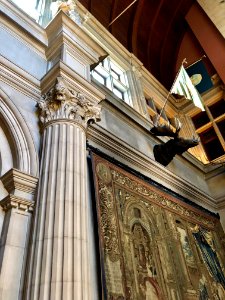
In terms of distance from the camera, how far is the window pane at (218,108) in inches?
488

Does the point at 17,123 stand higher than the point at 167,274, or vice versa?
the point at 17,123

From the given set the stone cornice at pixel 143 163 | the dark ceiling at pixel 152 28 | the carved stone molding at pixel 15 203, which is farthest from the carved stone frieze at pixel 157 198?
the dark ceiling at pixel 152 28

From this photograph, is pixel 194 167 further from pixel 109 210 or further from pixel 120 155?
pixel 109 210

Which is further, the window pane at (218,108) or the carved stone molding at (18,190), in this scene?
the window pane at (218,108)

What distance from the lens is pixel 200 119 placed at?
1248cm

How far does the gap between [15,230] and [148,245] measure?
2511 mm

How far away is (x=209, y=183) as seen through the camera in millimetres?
9445

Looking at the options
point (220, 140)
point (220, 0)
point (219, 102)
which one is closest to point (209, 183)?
point (220, 140)

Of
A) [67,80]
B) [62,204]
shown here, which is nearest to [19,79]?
[67,80]

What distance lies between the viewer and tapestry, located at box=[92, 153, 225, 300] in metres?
3.89

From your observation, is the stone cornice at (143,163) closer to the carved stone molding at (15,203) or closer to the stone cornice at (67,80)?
the stone cornice at (67,80)

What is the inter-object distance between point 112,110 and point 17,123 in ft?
9.69

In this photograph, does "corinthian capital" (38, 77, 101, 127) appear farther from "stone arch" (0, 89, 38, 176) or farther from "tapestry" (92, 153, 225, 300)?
"tapestry" (92, 153, 225, 300)

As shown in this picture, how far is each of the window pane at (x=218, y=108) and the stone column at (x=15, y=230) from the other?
35.0 feet
